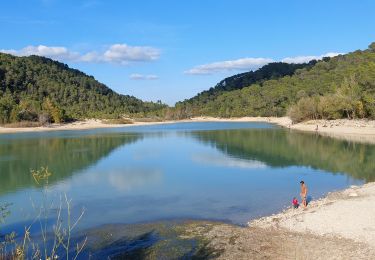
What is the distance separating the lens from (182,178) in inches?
1442

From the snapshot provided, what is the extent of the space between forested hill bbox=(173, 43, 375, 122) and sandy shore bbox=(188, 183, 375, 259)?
6882cm

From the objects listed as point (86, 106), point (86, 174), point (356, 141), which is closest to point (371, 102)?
point (356, 141)

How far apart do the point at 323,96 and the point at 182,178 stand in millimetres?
85730

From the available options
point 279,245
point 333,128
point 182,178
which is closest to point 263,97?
point 333,128

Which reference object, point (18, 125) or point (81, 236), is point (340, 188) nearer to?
point (81, 236)

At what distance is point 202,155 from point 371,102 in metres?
46.3

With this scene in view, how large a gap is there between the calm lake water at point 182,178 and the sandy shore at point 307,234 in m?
2.36

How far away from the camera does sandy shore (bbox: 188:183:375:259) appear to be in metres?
15.4

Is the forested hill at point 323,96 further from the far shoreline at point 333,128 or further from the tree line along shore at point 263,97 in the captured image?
the far shoreline at point 333,128

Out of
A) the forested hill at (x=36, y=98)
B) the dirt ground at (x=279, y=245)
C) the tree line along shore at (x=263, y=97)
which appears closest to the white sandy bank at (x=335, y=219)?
the dirt ground at (x=279, y=245)

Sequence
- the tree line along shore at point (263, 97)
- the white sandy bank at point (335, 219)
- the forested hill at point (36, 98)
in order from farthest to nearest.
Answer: the forested hill at point (36, 98) < the tree line along shore at point (263, 97) < the white sandy bank at point (335, 219)

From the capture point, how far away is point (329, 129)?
87.2m

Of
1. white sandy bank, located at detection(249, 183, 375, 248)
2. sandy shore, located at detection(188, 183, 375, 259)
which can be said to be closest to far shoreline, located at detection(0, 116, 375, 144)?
white sandy bank, located at detection(249, 183, 375, 248)

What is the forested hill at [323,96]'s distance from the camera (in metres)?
88.4
